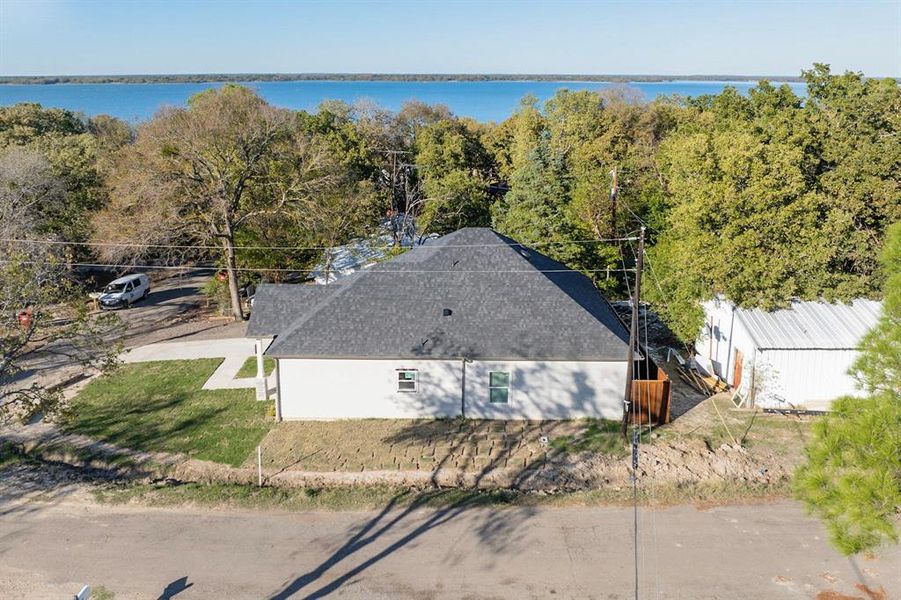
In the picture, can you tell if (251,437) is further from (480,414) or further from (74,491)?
(480,414)

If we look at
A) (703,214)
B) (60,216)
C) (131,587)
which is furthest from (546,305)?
(60,216)

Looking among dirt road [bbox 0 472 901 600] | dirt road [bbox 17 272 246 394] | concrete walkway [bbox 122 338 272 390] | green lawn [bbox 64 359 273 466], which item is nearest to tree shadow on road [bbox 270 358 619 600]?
dirt road [bbox 0 472 901 600]

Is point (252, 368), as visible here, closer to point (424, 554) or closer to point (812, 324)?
point (424, 554)

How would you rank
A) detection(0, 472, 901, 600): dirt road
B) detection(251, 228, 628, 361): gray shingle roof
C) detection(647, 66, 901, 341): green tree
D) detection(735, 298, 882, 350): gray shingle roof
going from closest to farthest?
1. detection(0, 472, 901, 600): dirt road
2. detection(251, 228, 628, 361): gray shingle roof
3. detection(735, 298, 882, 350): gray shingle roof
4. detection(647, 66, 901, 341): green tree

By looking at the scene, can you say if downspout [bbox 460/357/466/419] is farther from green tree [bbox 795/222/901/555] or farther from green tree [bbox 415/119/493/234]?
green tree [bbox 415/119/493/234]

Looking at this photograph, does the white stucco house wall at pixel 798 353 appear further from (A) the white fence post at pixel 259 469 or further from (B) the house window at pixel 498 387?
(A) the white fence post at pixel 259 469

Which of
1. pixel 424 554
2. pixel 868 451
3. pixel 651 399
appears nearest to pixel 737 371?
pixel 651 399

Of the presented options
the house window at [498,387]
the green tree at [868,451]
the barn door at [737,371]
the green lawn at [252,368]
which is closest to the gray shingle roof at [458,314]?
the house window at [498,387]
